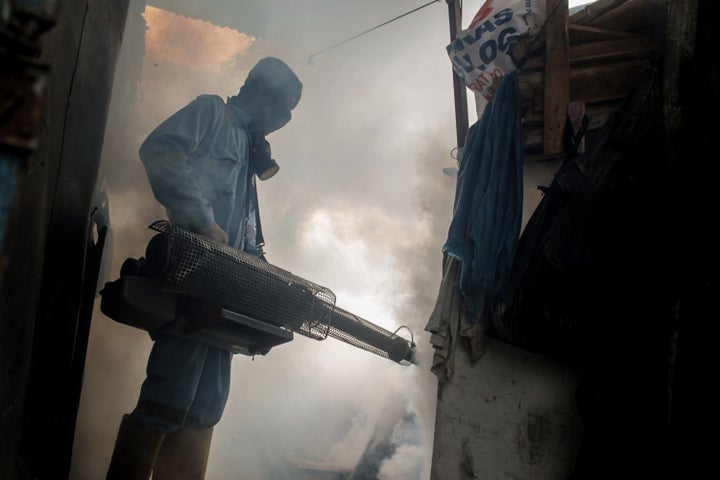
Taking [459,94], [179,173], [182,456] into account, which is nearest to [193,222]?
[179,173]

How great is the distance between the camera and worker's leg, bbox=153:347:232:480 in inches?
125

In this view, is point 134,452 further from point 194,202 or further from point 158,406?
point 194,202

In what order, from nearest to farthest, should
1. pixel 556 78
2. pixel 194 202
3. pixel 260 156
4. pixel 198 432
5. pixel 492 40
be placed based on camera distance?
pixel 194 202 < pixel 198 432 < pixel 556 78 < pixel 492 40 < pixel 260 156

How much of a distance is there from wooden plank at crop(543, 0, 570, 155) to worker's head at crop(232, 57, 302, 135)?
2007 millimetres

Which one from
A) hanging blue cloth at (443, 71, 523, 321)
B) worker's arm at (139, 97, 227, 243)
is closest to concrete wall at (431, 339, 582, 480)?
hanging blue cloth at (443, 71, 523, 321)

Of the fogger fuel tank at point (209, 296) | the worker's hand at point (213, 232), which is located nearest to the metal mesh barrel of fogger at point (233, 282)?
the fogger fuel tank at point (209, 296)

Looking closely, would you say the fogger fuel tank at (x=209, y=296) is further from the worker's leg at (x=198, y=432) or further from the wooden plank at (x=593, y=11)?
the wooden plank at (x=593, y=11)

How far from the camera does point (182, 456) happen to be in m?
3.20

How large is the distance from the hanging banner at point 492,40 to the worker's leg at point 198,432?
9.47 feet

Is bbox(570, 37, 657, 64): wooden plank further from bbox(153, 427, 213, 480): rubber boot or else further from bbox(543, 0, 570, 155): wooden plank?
bbox(153, 427, 213, 480): rubber boot

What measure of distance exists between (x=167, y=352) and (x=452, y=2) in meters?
3.95

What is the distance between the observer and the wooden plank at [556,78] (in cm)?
346

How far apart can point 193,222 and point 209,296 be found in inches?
19.6

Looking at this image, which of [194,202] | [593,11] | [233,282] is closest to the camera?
[233,282]
